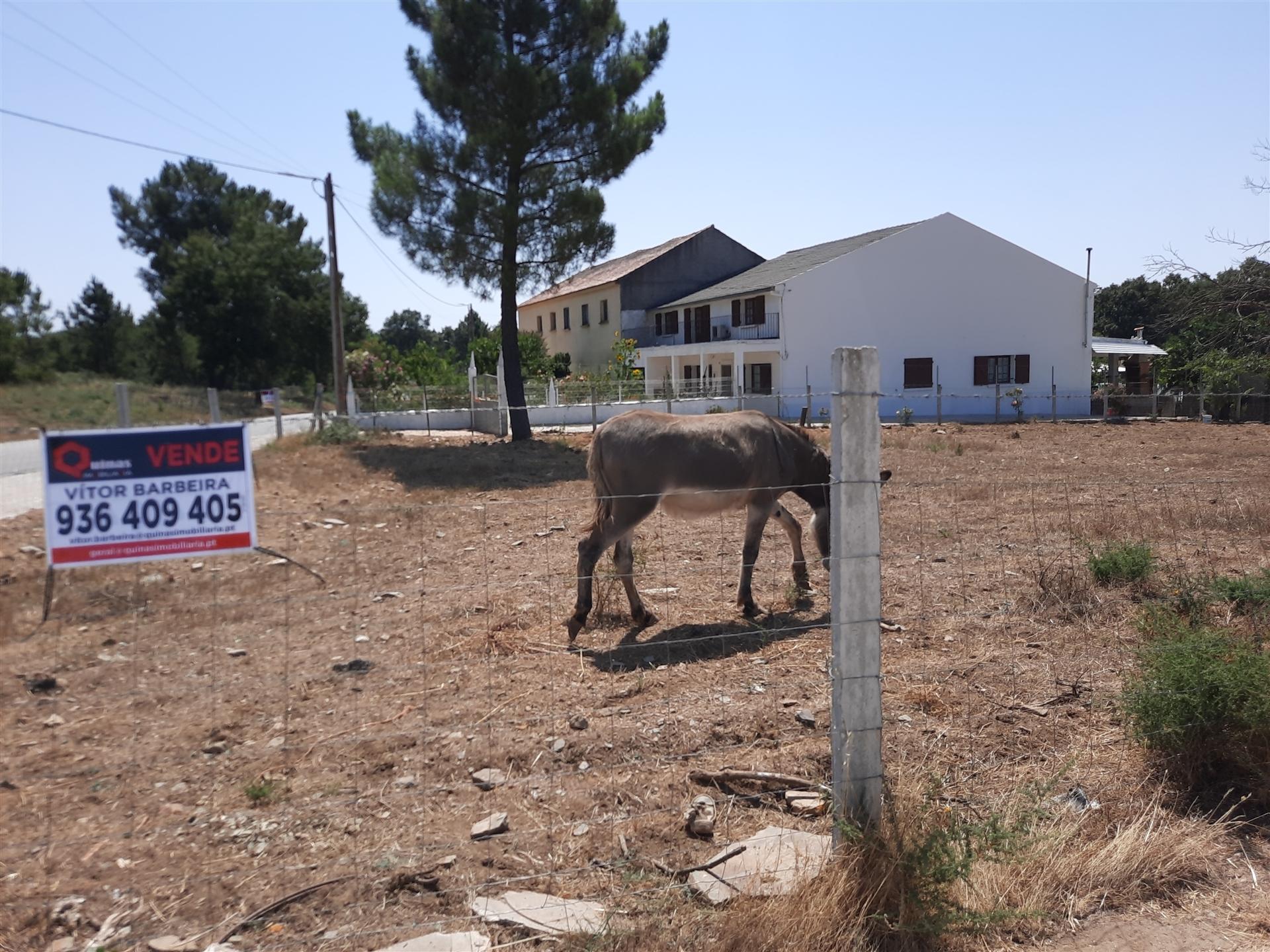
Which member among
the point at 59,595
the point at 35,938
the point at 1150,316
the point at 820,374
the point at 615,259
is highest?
the point at 615,259

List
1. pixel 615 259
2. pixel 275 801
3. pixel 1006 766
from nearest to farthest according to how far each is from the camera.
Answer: pixel 275 801 < pixel 1006 766 < pixel 615 259

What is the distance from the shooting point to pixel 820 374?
3691 centimetres

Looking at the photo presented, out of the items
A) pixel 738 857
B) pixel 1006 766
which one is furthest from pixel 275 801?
pixel 1006 766

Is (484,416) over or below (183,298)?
below

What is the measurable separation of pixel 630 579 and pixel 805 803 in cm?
322

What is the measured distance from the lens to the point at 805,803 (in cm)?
425

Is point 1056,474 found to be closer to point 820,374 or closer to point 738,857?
point 738,857

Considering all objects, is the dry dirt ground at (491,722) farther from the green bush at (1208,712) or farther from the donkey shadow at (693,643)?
the green bush at (1208,712)

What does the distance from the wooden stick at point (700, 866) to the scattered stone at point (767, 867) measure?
0.01 metres

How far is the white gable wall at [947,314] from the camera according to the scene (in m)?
36.7

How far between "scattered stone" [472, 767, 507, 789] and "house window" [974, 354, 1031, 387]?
3834 centimetres

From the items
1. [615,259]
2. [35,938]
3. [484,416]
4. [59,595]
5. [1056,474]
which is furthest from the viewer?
[615,259]

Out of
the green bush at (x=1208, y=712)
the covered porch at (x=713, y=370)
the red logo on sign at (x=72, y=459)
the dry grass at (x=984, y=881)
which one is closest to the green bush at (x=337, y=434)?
the covered porch at (x=713, y=370)

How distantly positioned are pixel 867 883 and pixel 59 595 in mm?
5664
